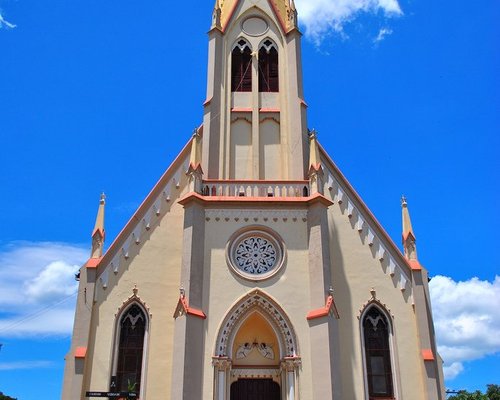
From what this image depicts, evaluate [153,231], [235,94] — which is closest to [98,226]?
[153,231]

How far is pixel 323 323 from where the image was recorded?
2025cm

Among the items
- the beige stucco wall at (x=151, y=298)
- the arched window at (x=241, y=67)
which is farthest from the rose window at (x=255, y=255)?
the arched window at (x=241, y=67)

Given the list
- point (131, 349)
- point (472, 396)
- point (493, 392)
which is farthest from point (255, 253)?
point (493, 392)

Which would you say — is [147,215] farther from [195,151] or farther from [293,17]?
[293,17]

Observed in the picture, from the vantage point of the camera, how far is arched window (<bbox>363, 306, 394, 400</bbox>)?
70.6ft

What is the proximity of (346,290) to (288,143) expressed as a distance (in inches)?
286

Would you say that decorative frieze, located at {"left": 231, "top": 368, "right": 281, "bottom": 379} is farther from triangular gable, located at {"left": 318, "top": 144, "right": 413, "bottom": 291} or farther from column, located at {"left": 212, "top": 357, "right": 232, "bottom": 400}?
triangular gable, located at {"left": 318, "top": 144, "right": 413, "bottom": 291}

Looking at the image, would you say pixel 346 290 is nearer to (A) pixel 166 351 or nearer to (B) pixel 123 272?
(A) pixel 166 351

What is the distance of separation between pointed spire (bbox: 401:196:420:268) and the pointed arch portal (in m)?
6.84

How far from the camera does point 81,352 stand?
21.0 m

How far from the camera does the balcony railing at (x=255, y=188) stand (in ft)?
76.7

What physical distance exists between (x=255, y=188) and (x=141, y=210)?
5.26 m

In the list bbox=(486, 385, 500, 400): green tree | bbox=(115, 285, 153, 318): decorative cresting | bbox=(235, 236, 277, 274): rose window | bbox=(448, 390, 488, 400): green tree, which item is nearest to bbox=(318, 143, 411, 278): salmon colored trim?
bbox=(235, 236, 277, 274): rose window

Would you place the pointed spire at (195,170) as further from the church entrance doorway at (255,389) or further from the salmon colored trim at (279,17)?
the church entrance doorway at (255,389)
